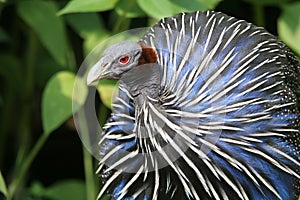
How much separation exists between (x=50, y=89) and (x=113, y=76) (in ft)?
1.61

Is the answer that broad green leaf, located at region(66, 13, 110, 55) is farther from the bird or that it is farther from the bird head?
the bird head

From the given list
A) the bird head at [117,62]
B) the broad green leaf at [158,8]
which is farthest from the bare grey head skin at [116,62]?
the broad green leaf at [158,8]

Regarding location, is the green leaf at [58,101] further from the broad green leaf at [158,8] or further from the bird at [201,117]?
the broad green leaf at [158,8]

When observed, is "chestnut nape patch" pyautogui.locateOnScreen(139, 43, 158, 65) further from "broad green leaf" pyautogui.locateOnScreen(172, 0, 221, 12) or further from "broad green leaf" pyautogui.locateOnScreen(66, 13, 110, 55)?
"broad green leaf" pyautogui.locateOnScreen(66, 13, 110, 55)

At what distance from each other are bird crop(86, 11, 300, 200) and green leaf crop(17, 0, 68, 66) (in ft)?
1.21

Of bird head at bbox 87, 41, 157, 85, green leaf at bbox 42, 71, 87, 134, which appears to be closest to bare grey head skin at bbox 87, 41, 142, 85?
bird head at bbox 87, 41, 157, 85

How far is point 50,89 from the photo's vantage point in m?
2.33

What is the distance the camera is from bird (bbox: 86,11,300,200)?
191cm

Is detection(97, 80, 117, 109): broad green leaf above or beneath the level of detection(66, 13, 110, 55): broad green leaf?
beneath

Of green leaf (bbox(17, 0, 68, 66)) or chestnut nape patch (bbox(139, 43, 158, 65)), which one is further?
green leaf (bbox(17, 0, 68, 66))

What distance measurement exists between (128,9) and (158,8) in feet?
0.62

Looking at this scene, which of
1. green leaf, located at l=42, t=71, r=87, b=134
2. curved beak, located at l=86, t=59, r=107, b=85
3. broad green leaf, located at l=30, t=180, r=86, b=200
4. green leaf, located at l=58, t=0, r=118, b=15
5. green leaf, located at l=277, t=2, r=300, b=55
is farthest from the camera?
broad green leaf, located at l=30, t=180, r=86, b=200

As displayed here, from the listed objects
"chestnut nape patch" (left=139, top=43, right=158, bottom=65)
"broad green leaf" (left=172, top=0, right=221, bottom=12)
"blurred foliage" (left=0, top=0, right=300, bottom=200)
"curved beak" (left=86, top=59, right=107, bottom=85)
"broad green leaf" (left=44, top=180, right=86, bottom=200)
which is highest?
"chestnut nape patch" (left=139, top=43, right=158, bottom=65)

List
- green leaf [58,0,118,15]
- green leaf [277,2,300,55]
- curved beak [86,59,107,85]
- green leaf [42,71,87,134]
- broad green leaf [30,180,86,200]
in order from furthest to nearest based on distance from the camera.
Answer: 1. broad green leaf [30,180,86,200]
2. green leaf [277,2,300,55]
3. green leaf [42,71,87,134]
4. green leaf [58,0,118,15]
5. curved beak [86,59,107,85]
